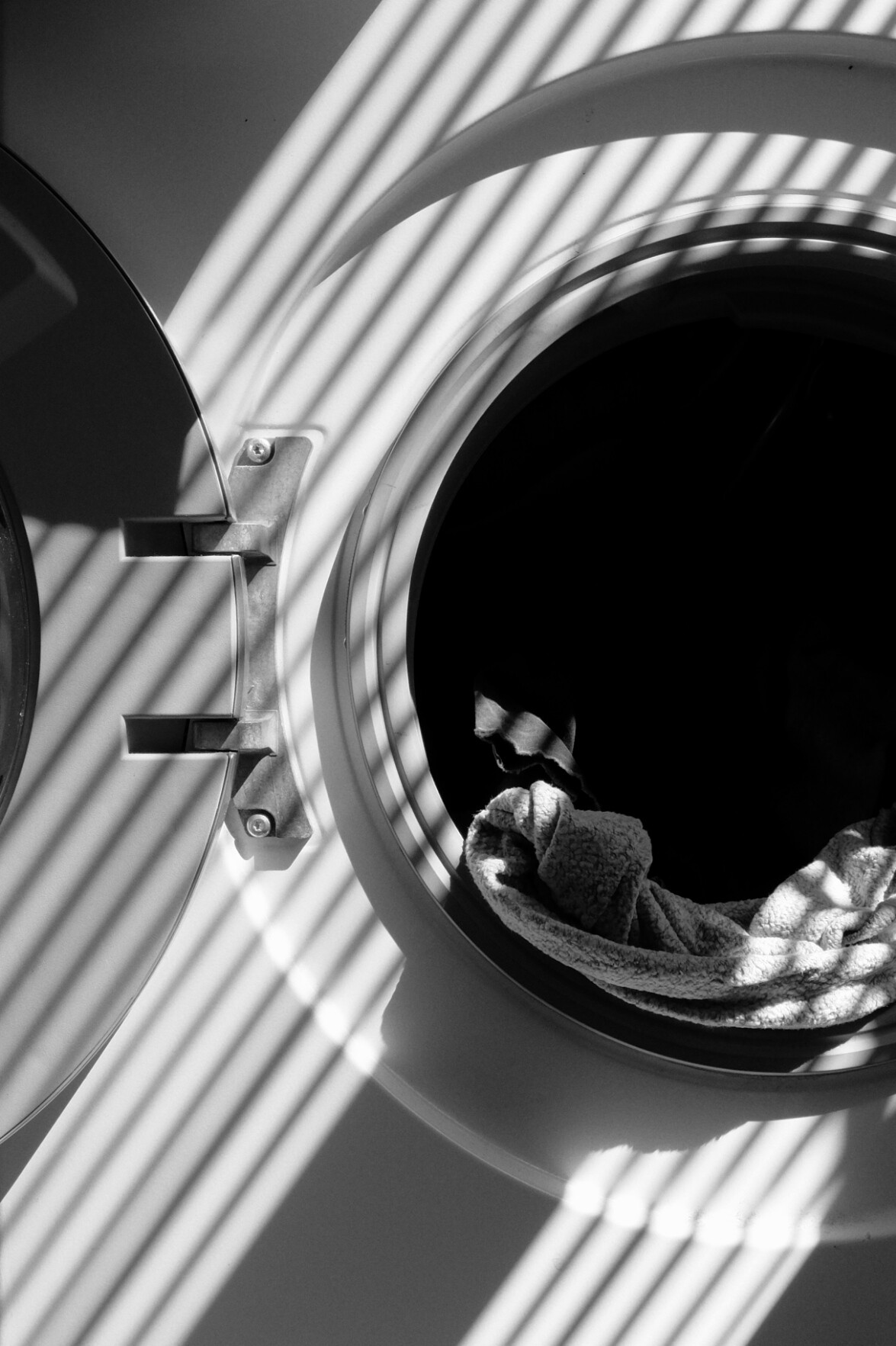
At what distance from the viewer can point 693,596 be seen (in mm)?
916

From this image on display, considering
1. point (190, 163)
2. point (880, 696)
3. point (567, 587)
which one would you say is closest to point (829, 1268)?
point (880, 696)

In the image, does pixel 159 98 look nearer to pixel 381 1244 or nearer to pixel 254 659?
pixel 254 659

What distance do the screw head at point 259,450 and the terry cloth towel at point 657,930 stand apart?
26cm

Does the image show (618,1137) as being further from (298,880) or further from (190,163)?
(190,163)

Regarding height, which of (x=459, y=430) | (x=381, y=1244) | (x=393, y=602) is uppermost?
(x=459, y=430)

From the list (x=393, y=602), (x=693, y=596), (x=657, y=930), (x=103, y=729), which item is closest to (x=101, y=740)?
(x=103, y=729)

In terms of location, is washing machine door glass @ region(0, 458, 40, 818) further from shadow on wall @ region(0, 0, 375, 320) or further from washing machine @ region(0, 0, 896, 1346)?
shadow on wall @ region(0, 0, 375, 320)

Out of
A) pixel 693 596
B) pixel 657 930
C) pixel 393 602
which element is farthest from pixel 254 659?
pixel 693 596

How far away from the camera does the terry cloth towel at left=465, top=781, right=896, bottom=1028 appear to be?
2.12 feet

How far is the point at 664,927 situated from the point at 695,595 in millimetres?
335

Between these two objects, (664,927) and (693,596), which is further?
(693,596)

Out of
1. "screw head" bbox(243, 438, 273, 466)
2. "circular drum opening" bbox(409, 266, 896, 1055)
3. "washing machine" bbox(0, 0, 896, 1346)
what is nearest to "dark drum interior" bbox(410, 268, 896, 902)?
"circular drum opening" bbox(409, 266, 896, 1055)

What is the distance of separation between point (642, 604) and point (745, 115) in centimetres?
38

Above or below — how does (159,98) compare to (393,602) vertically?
above
